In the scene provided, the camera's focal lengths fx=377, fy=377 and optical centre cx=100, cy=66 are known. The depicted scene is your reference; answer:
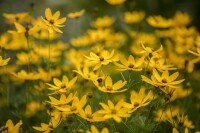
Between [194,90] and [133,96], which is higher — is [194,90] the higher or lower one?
the lower one

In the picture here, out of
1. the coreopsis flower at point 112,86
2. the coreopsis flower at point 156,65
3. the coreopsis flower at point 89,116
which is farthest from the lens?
the coreopsis flower at point 156,65

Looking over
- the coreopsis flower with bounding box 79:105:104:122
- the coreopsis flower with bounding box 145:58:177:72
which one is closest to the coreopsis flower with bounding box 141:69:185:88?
the coreopsis flower with bounding box 145:58:177:72

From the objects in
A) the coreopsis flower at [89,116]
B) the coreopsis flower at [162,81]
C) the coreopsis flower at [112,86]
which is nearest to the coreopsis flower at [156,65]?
the coreopsis flower at [162,81]

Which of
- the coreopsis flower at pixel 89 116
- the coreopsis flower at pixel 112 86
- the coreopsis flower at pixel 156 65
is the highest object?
the coreopsis flower at pixel 156 65

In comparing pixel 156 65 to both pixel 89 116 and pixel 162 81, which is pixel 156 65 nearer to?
pixel 162 81

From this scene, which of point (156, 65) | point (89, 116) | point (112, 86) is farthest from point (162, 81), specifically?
point (89, 116)

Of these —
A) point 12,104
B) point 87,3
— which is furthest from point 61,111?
point 87,3

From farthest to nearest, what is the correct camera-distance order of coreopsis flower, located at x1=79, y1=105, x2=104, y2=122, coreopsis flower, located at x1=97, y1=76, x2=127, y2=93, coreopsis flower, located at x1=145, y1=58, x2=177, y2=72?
coreopsis flower, located at x1=145, y1=58, x2=177, y2=72 < coreopsis flower, located at x1=97, y1=76, x2=127, y2=93 < coreopsis flower, located at x1=79, y1=105, x2=104, y2=122

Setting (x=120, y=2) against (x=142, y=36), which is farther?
(x=142, y=36)

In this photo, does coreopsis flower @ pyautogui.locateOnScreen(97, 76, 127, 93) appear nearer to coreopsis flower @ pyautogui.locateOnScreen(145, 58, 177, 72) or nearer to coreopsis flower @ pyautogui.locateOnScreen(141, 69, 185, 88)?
coreopsis flower @ pyautogui.locateOnScreen(141, 69, 185, 88)

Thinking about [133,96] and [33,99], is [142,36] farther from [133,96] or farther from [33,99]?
[133,96]

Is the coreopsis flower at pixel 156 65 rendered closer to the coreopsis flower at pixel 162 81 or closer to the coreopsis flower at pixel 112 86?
the coreopsis flower at pixel 162 81
